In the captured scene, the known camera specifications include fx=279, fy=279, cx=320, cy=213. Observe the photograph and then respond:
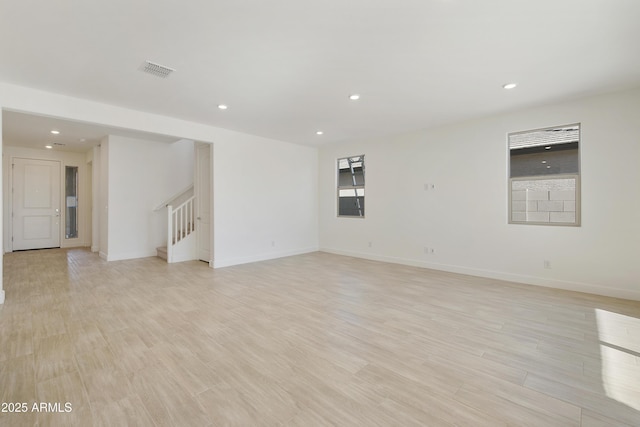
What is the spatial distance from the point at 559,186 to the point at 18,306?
23.7 ft

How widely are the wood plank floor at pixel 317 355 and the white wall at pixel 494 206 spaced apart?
0.53m

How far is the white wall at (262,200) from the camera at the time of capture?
545cm

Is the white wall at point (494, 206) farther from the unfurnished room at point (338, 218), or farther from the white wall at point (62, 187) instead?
the white wall at point (62, 187)

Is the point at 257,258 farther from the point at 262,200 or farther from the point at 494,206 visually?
the point at 494,206

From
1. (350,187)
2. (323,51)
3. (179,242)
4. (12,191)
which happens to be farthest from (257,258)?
(12,191)

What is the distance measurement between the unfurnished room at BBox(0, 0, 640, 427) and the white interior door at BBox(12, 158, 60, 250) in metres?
0.24

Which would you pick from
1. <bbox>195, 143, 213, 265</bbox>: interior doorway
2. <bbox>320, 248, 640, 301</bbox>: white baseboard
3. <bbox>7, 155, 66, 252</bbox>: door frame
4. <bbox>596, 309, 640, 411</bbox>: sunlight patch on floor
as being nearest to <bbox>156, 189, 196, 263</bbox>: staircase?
<bbox>195, 143, 213, 265</bbox>: interior doorway

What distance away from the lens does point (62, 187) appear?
25.1 feet

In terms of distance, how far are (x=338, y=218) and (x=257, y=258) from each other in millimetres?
2197

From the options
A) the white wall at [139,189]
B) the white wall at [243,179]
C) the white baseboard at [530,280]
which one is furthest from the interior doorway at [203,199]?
the white baseboard at [530,280]

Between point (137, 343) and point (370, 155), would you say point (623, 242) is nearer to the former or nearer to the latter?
point (370, 155)

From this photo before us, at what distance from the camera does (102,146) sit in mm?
6355

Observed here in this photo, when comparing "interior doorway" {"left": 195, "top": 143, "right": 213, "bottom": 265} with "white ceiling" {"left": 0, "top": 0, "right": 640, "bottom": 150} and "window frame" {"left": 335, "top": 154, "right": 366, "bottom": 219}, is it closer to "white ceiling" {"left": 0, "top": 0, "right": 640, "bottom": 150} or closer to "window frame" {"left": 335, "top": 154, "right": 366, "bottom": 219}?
"white ceiling" {"left": 0, "top": 0, "right": 640, "bottom": 150}

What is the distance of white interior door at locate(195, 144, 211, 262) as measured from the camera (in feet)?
19.1
